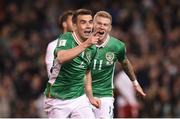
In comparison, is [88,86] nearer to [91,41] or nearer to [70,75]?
[70,75]

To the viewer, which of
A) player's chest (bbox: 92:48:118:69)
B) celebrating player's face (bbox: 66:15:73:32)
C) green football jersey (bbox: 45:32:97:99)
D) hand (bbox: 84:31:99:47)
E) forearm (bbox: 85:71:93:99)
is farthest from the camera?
celebrating player's face (bbox: 66:15:73:32)

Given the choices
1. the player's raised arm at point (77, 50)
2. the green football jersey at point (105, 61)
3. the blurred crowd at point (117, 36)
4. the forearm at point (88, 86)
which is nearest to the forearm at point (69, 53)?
the player's raised arm at point (77, 50)

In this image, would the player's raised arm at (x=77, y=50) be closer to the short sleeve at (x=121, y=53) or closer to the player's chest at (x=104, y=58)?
the player's chest at (x=104, y=58)

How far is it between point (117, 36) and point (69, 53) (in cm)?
909

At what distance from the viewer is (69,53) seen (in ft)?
30.4

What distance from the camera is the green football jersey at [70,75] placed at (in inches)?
383

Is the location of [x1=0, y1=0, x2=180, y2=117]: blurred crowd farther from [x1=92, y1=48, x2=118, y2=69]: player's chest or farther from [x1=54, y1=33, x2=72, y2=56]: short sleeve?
[x1=54, y1=33, x2=72, y2=56]: short sleeve

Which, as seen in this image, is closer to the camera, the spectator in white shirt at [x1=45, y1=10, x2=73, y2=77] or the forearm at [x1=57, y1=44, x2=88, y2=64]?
the forearm at [x1=57, y1=44, x2=88, y2=64]

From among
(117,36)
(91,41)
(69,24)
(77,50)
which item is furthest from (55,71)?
(117,36)

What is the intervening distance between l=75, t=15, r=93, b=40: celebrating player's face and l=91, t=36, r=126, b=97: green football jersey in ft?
2.72

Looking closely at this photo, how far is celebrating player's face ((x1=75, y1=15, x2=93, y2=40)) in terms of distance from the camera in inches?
384

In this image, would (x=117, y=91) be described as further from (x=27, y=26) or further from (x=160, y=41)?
(x=27, y=26)

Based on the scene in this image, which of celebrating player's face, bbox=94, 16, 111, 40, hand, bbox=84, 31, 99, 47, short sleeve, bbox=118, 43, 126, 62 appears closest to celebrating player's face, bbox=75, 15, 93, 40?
celebrating player's face, bbox=94, 16, 111, 40

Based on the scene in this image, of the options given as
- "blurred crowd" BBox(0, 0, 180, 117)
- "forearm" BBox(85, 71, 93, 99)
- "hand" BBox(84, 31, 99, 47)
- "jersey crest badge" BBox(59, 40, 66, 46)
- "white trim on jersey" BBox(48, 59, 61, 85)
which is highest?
"hand" BBox(84, 31, 99, 47)
